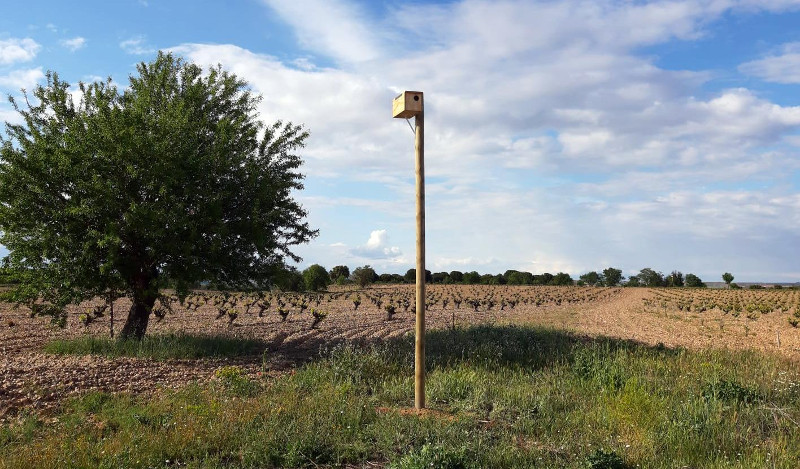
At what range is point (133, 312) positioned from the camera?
47.4 ft

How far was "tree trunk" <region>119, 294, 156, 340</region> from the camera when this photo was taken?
13.9 m

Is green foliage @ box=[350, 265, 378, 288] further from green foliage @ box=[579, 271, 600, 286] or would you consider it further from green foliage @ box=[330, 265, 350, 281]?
green foliage @ box=[579, 271, 600, 286]

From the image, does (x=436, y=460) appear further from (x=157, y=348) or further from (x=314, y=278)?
(x=314, y=278)

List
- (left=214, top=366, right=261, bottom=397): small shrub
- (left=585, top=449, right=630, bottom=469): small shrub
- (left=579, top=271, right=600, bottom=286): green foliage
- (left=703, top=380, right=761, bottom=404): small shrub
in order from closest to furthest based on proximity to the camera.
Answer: (left=585, top=449, right=630, bottom=469): small shrub < (left=703, top=380, right=761, bottom=404): small shrub < (left=214, top=366, right=261, bottom=397): small shrub < (left=579, top=271, right=600, bottom=286): green foliage

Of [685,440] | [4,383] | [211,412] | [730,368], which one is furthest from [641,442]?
[4,383]

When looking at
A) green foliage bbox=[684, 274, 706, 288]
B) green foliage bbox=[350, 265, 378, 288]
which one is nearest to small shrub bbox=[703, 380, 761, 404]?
green foliage bbox=[350, 265, 378, 288]

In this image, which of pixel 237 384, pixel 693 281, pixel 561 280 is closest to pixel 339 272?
pixel 561 280

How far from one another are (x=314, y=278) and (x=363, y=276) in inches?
747

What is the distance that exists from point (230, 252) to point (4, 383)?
18.4 feet

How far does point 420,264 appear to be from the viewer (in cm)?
781

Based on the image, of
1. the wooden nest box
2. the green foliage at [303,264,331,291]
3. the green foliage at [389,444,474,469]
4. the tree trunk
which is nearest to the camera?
the green foliage at [389,444,474,469]

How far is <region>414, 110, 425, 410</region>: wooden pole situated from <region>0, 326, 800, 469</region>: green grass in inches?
17.8

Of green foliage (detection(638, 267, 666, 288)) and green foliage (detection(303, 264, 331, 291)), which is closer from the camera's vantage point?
green foliage (detection(303, 264, 331, 291))

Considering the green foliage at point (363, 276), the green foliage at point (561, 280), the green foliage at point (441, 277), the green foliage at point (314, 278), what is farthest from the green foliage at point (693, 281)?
the green foliage at point (314, 278)
